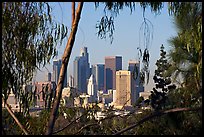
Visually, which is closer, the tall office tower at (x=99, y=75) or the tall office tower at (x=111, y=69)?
the tall office tower at (x=111, y=69)

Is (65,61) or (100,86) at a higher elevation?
(65,61)

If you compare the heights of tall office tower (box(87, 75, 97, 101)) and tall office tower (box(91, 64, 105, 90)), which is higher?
tall office tower (box(91, 64, 105, 90))

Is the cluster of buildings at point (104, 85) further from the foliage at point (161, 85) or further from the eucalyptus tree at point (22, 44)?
the eucalyptus tree at point (22, 44)

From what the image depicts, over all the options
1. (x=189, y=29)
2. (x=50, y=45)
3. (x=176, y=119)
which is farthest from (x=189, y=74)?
(x=50, y=45)

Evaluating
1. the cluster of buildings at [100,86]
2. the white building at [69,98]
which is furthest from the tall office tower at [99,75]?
the white building at [69,98]

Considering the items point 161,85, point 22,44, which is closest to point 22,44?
point 22,44

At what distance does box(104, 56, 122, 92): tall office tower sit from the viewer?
6.75 meters

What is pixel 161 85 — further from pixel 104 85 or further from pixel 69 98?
pixel 69 98

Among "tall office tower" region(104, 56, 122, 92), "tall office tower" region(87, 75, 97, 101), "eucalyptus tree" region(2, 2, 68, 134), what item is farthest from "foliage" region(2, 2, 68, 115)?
"tall office tower" region(87, 75, 97, 101)

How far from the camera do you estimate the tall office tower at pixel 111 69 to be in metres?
6.75

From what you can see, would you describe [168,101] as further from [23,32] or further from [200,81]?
[23,32]

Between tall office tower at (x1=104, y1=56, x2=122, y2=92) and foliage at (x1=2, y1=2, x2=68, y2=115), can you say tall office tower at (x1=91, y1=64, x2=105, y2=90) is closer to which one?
tall office tower at (x1=104, y1=56, x2=122, y2=92)

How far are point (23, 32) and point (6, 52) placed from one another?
0.76 feet

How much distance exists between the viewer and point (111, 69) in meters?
7.50
